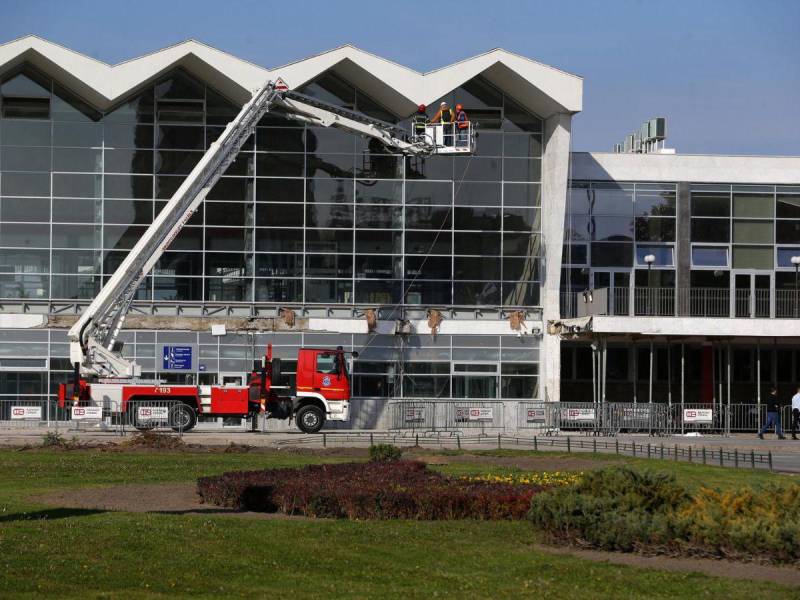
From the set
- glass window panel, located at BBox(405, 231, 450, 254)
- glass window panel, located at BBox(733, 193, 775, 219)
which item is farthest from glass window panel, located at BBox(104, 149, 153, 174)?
glass window panel, located at BBox(733, 193, 775, 219)

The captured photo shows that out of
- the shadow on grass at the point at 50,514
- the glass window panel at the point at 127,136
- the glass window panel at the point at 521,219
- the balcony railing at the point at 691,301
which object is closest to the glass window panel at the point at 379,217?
the glass window panel at the point at 521,219

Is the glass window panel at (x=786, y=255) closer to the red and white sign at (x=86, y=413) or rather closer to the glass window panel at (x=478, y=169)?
the glass window panel at (x=478, y=169)

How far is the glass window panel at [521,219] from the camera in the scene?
4981cm

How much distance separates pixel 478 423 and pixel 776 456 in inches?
503

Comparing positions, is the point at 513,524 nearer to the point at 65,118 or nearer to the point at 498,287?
the point at 498,287

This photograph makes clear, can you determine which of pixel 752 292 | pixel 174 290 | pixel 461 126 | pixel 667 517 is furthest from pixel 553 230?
pixel 667 517

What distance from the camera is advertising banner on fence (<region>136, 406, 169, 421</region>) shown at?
4244 centimetres

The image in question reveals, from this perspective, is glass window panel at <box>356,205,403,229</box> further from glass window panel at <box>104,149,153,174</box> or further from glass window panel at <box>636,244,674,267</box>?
glass window panel at <box>636,244,674,267</box>

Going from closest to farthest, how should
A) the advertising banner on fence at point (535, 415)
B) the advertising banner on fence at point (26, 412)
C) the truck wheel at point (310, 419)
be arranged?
the truck wheel at point (310, 419) → the advertising banner on fence at point (26, 412) → the advertising banner on fence at point (535, 415)

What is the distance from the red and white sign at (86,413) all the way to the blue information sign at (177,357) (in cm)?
619

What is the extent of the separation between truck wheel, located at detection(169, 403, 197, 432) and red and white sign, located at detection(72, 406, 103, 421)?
2345 millimetres

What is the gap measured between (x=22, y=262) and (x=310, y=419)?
512 inches

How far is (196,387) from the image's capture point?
43.4 metres

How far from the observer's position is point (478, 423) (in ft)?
151
